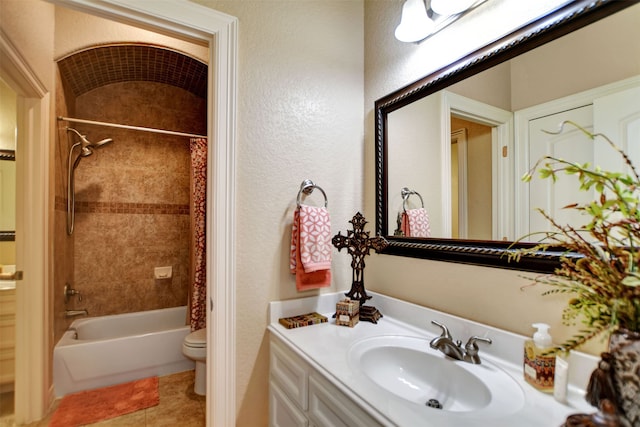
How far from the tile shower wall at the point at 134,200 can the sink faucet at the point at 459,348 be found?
8.47ft

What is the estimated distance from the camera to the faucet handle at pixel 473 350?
36.4 inches

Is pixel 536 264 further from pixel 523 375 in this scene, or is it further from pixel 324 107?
pixel 324 107

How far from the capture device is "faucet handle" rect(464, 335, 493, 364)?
92cm

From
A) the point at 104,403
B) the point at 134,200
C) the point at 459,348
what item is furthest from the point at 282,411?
the point at 134,200

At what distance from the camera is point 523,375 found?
2.75 ft

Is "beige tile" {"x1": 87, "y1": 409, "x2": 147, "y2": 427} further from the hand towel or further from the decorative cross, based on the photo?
the decorative cross

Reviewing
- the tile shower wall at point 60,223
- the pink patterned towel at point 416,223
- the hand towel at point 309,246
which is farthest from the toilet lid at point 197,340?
the pink patterned towel at point 416,223

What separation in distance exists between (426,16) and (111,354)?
286 centimetres

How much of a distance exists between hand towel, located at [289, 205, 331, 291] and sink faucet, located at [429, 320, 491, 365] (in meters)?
0.57

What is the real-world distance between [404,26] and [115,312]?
3103 millimetres

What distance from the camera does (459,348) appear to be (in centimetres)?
95

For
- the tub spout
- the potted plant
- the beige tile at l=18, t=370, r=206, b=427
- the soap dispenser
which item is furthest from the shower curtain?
the potted plant

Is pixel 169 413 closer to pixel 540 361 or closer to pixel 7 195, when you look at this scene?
pixel 7 195

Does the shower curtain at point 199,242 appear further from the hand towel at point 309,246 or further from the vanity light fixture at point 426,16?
the vanity light fixture at point 426,16
